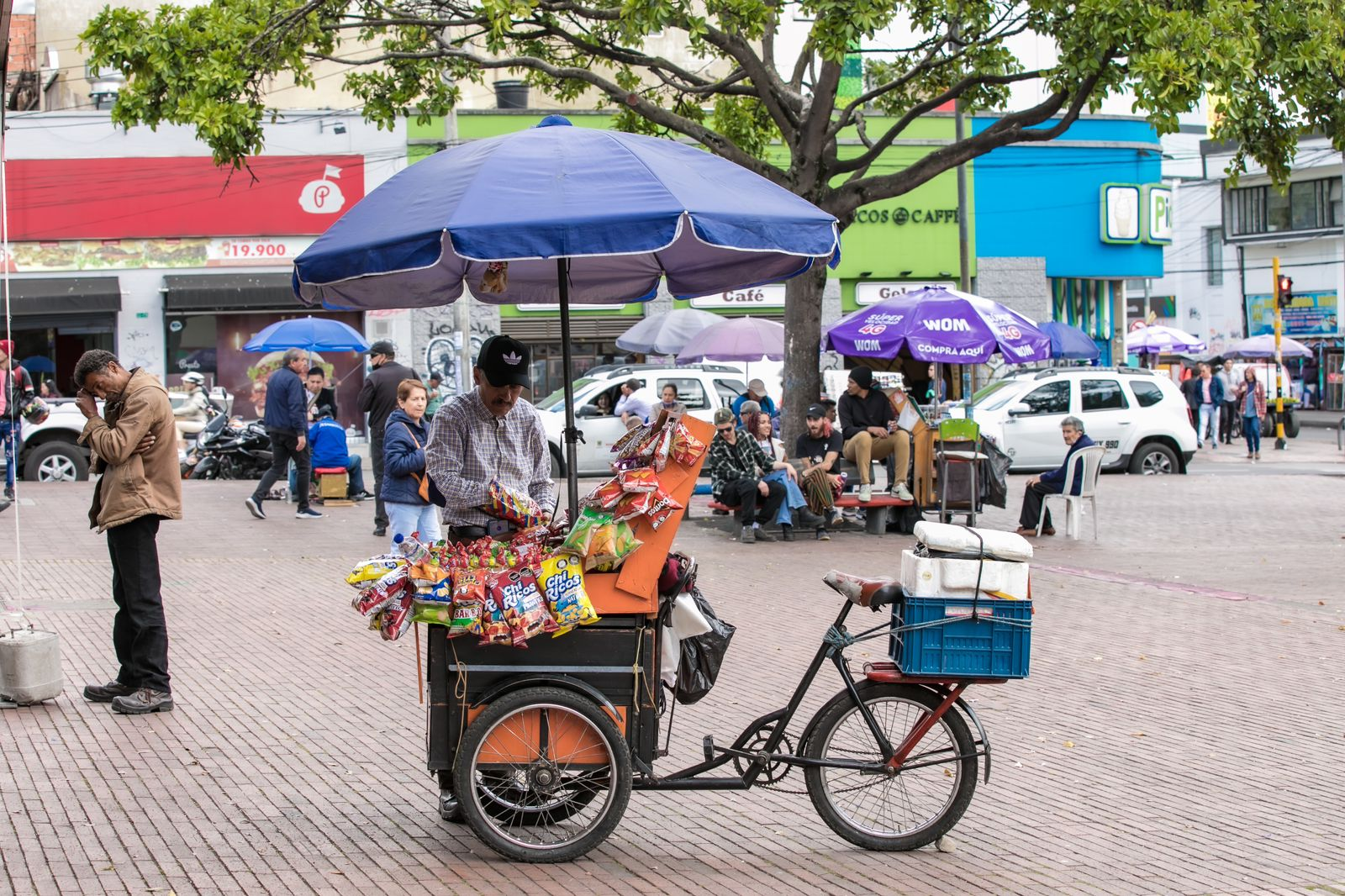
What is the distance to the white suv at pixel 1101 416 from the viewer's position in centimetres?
2197

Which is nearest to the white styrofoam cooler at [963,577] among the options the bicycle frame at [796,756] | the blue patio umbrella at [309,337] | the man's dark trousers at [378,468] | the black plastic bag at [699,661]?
the bicycle frame at [796,756]

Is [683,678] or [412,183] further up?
[412,183]

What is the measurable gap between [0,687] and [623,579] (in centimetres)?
387

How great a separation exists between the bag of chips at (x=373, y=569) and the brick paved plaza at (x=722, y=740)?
37.6 inches

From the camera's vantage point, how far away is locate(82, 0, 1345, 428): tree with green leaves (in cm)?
1333

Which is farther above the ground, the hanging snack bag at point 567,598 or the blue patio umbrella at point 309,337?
the blue patio umbrella at point 309,337

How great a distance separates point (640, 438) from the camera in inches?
208

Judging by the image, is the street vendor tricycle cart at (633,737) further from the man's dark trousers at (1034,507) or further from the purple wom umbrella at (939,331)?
the man's dark trousers at (1034,507)

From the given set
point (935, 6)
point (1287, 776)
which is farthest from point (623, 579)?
point (935, 6)

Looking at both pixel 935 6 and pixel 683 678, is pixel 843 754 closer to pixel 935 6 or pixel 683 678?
pixel 683 678

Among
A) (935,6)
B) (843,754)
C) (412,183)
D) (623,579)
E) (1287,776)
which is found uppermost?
(935,6)

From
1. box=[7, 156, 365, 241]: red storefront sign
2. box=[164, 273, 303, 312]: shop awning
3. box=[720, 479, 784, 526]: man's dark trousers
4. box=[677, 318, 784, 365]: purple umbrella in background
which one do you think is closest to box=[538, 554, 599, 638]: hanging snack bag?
box=[720, 479, 784, 526]: man's dark trousers

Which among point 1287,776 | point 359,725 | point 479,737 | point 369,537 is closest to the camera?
point 479,737

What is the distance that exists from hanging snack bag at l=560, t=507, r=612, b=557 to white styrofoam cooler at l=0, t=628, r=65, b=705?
3470mm
